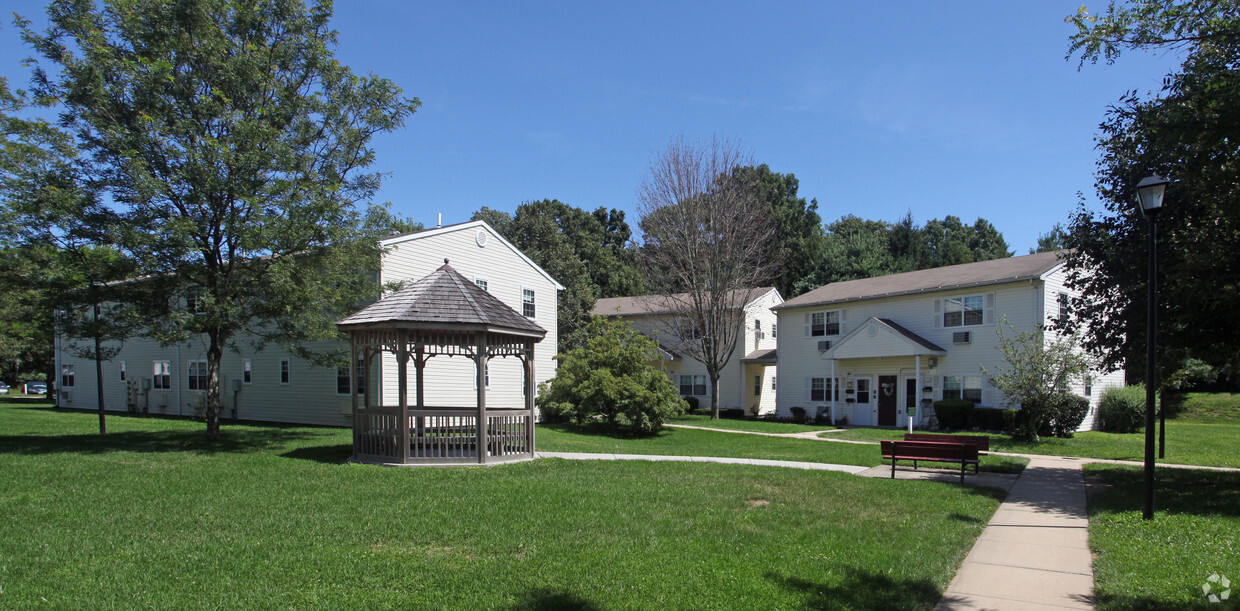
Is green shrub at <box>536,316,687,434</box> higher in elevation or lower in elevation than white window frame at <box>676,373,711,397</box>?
higher

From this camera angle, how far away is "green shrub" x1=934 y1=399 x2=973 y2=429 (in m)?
26.3

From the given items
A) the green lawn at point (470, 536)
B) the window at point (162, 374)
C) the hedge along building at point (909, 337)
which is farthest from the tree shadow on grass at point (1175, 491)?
the window at point (162, 374)

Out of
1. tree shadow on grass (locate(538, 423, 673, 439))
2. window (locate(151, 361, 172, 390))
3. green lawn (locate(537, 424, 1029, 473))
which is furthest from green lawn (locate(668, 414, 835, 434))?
window (locate(151, 361, 172, 390))

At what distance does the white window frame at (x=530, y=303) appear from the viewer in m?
28.0

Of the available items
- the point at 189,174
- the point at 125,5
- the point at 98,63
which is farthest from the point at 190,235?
the point at 125,5

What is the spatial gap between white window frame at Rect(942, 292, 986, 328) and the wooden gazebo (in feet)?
64.8

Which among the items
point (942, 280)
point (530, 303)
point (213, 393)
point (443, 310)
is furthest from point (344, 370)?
point (942, 280)

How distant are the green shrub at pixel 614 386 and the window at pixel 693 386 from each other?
13.8 meters

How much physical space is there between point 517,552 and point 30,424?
73.9 feet

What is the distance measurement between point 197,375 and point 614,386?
57.7 feet

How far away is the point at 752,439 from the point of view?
22.5m

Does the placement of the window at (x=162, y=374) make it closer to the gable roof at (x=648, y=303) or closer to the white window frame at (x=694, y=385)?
the gable roof at (x=648, y=303)

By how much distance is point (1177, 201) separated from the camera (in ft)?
38.8

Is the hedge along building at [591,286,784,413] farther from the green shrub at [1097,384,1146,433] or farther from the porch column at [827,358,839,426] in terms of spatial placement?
the green shrub at [1097,384,1146,433]
